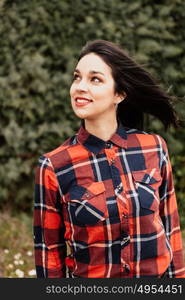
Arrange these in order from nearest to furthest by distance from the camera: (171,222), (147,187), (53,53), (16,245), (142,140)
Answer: (147,187), (142,140), (171,222), (16,245), (53,53)

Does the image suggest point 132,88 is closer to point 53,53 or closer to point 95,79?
point 95,79

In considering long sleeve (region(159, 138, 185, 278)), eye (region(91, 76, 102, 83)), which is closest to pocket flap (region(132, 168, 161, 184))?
long sleeve (region(159, 138, 185, 278))

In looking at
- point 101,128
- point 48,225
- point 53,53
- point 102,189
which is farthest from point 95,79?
point 53,53

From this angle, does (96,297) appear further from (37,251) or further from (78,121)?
(78,121)

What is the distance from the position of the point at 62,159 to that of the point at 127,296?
785 millimetres

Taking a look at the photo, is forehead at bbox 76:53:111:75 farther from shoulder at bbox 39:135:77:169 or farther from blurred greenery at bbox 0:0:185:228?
blurred greenery at bbox 0:0:185:228

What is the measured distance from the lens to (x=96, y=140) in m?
2.25

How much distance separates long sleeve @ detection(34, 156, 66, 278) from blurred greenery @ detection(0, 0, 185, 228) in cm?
243

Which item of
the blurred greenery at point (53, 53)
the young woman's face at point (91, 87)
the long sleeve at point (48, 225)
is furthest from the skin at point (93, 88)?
the blurred greenery at point (53, 53)

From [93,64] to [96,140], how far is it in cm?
37

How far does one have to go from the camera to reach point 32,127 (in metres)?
4.77

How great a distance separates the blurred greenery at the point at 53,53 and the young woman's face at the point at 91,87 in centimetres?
242

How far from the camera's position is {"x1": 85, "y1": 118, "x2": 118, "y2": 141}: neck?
7.45 ft

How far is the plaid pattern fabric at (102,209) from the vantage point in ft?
7.06
